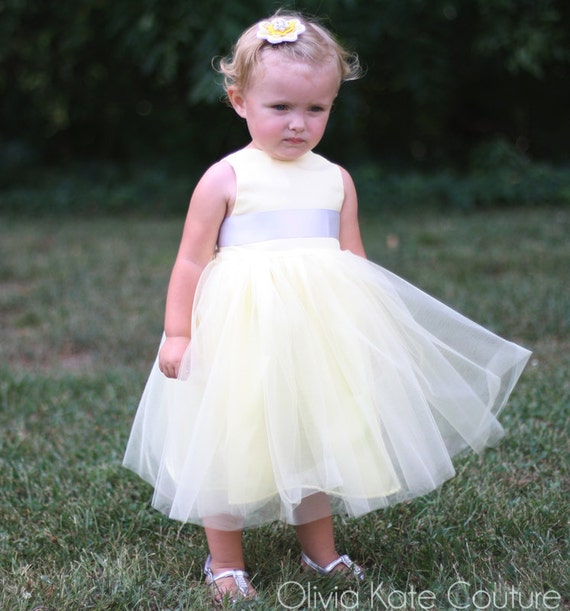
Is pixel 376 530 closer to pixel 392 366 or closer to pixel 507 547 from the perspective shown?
pixel 507 547

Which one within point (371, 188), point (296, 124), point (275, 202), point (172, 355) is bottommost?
point (371, 188)

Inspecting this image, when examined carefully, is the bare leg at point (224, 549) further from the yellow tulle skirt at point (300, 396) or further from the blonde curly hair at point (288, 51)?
the blonde curly hair at point (288, 51)

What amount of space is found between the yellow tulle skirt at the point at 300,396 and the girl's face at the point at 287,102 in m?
0.25

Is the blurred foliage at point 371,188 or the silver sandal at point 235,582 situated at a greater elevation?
the silver sandal at point 235,582

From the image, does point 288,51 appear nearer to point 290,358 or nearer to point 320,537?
point 290,358

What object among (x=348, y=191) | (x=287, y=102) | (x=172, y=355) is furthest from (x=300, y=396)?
(x=287, y=102)

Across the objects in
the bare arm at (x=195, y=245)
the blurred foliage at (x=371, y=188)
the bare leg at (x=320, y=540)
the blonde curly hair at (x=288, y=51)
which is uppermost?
the blonde curly hair at (x=288, y=51)

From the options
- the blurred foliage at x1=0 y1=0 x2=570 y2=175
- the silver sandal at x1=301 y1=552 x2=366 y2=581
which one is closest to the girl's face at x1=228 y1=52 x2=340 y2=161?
the silver sandal at x1=301 y1=552 x2=366 y2=581

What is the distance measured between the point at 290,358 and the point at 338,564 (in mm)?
613

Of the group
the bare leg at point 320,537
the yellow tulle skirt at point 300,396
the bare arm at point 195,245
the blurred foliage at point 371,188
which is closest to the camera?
the yellow tulle skirt at point 300,396

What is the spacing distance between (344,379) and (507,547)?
27.2 inches

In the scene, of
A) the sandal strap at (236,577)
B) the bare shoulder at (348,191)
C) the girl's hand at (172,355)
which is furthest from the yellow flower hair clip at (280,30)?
the sandal strap at (236,577)

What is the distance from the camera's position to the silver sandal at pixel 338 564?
87.5 inches

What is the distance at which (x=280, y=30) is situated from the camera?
2092mm
